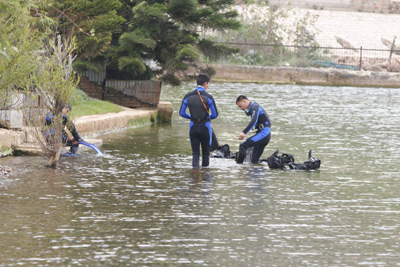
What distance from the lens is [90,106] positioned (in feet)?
74.1

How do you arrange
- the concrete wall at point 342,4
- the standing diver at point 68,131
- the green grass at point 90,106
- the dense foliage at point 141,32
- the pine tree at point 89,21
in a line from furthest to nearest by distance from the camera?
the concrete wall at point 342,4, the dense foliage at point 141,32, the pine tree at point 89,21, the green grass at point 90,106, the standing diver at point 68,131

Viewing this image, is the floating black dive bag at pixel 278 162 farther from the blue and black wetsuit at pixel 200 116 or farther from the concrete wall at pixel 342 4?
the concrete wall at pixel 342 4

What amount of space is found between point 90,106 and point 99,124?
2.38 metres

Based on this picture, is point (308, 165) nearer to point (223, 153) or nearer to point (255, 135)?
point (255, 135)

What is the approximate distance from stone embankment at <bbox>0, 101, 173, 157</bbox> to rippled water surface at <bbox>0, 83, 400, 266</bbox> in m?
0.48

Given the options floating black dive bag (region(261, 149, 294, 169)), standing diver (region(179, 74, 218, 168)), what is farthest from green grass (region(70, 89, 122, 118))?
floating black dive bag (region(261, 149, 294, 169))

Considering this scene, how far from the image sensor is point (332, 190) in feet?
42.3

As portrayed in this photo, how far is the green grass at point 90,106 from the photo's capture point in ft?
70.7

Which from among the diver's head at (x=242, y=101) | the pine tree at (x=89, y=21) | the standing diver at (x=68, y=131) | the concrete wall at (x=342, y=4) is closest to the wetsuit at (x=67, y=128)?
the standing diver at (x=68, y=131)

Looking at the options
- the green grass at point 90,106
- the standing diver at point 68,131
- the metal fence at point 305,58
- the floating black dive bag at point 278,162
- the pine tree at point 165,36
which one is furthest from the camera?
the metal fence at point 305,58

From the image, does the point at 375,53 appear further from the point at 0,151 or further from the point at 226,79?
the point at 0,151

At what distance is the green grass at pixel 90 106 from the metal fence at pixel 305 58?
26.6m


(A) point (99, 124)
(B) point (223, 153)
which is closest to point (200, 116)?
(B) point (223, 153)

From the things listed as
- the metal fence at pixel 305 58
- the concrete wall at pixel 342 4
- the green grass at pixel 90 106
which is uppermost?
the concrete wall at pixel 342 4
